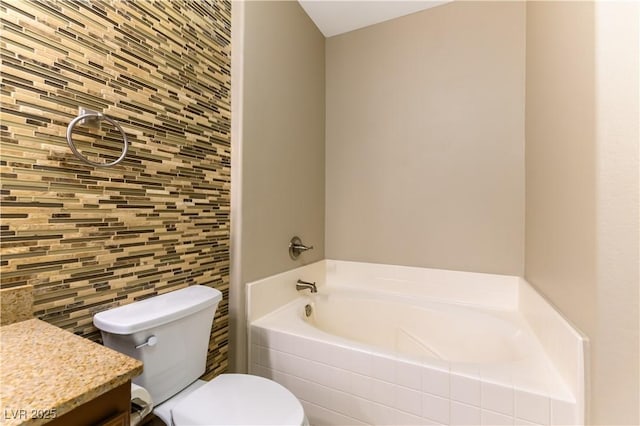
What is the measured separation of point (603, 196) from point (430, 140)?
125 cm

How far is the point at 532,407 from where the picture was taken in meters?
1.00

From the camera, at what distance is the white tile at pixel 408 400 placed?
3.82ft

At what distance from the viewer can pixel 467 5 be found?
6.35 ft

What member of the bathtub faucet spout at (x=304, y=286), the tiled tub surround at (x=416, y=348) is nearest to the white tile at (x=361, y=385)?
the tiled tub surround at (x=416, y=348)

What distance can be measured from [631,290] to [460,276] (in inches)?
43.6

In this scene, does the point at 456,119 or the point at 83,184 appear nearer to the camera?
the point at 83,184

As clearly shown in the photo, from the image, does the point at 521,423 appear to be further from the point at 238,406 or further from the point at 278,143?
the point at 278,143

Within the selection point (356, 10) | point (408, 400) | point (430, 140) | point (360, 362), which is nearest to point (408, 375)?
point (408, 400)

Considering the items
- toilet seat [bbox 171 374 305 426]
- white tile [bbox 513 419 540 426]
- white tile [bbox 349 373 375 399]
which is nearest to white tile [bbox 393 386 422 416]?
white tile [bbox 349 373 375 399]

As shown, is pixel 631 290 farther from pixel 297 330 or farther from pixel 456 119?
pixel 456 119

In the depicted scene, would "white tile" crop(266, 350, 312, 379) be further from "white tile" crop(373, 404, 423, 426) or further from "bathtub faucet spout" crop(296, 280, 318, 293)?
"bathtub faucet spout" crop(296, 280, 318, 293)

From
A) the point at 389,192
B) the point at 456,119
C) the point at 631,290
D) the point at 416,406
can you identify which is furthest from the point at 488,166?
the point at 416,406

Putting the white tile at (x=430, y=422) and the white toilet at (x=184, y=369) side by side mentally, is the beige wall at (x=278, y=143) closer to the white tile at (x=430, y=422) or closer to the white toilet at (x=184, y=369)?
the white toilet at (x=184, y=369)

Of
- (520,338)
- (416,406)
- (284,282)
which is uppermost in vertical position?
(284,282)
